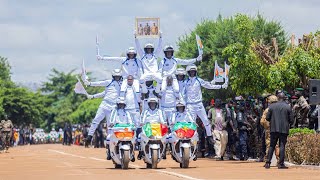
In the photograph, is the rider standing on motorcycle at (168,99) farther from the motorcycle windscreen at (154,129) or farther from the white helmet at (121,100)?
the motorcycle windscreen at (154,129)

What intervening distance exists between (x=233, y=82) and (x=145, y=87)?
7.89m

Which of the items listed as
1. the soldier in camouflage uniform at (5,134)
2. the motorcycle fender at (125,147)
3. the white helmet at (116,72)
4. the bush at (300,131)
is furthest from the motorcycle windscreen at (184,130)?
the soldier in camouflage uniform at (5,134)

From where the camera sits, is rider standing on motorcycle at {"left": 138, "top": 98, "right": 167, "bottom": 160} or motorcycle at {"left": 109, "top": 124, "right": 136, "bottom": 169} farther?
rider standing on motorcycle at {"left": 138, "top": 98, "right": 167, "bottom": 160}

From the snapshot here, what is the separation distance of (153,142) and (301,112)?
504 centimetres

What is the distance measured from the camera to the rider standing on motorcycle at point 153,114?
26688 millimetres

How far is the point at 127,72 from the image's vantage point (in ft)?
97.6

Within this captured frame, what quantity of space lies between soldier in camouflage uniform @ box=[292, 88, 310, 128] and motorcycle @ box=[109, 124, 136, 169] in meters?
5.28

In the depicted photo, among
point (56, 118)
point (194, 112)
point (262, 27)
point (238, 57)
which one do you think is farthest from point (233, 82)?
point (56, 118)

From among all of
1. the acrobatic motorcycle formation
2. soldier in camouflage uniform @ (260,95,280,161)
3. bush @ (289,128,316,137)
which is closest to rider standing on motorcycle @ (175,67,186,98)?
the acrobatic motorcycle formation

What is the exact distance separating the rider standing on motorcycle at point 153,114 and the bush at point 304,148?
3.58 meters

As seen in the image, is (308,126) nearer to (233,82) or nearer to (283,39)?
(233,82)

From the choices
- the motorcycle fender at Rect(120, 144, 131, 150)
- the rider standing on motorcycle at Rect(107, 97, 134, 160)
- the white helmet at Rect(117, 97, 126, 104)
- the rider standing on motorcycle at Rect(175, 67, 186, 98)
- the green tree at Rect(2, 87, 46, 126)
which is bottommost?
the motorcycle fender at Rect(120, 144, 131, 150)

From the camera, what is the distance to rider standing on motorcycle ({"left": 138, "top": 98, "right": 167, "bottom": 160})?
26.7m

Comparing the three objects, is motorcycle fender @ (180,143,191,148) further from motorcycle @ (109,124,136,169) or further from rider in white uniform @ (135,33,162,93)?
rider in white uniform @ (135,33,162,93)
